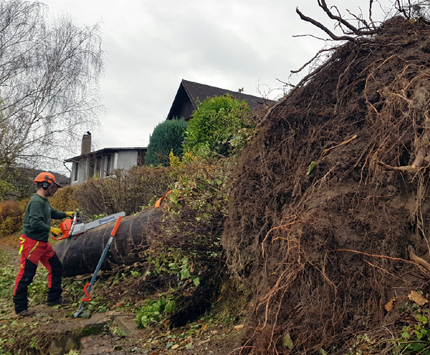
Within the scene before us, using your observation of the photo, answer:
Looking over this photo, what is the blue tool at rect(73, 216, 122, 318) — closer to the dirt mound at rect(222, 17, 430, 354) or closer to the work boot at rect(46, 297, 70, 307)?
the work boot at rect(46, 297, 70, 307)

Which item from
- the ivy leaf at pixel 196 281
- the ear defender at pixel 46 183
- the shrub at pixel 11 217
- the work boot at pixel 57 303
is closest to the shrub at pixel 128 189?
the ear defender at pixel 46 183

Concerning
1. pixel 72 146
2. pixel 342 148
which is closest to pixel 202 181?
pixel 342 148

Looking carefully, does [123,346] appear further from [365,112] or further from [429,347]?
[365,112]

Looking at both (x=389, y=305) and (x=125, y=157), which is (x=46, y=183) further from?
(x=125, y=157)

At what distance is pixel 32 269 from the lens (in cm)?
581

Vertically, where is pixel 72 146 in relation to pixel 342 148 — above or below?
above

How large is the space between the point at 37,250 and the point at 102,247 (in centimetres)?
99

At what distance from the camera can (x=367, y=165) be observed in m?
3.13

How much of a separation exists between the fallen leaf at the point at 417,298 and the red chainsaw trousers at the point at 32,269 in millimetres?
5264

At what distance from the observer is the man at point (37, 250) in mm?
5711

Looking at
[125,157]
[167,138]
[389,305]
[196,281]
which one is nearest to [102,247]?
[196,281]

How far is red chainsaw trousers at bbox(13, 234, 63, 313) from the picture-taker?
5.69 m

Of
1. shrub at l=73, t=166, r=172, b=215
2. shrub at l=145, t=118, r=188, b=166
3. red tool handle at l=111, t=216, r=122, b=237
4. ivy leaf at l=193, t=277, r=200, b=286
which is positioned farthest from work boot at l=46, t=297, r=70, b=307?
shrub at l=145, t=118, r=188, b=166

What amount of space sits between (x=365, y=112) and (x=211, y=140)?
5.83m
